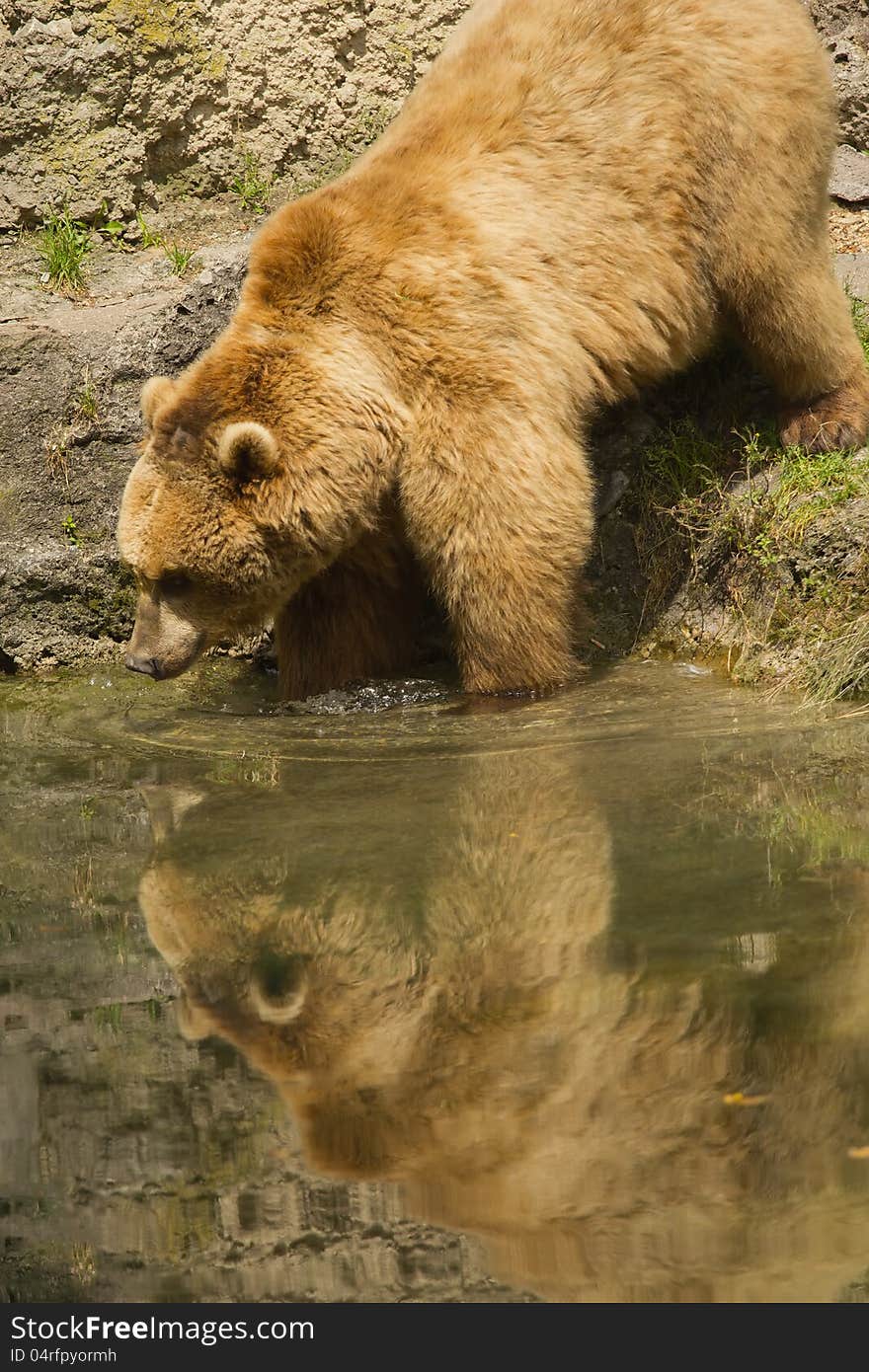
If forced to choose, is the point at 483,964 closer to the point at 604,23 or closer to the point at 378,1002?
the point at 378,1002

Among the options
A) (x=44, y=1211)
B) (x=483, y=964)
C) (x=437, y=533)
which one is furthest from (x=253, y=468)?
(x=44, y=1211)

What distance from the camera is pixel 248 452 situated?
5.49 meters

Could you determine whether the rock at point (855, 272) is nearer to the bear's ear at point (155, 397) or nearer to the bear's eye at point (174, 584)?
the bear's ear at point (155, 397)

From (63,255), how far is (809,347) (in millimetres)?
3967

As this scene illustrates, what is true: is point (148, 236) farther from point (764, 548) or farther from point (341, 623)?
point (764, 548)

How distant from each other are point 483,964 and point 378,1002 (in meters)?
0.28

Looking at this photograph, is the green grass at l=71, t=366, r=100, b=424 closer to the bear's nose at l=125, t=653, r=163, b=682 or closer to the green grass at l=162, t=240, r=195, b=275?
the green grass at l=162, t=240, r=195, b=275

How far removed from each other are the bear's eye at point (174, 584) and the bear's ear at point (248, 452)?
472mm

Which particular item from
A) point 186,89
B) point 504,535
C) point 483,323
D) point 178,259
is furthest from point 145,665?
point 186,89

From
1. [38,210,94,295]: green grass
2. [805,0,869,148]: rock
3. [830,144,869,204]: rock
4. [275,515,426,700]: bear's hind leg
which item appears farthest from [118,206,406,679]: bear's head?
[805,0,869,148]: rock

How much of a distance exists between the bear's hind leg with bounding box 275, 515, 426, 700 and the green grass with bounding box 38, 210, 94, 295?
273cm

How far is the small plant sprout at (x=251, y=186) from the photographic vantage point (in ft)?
28.1

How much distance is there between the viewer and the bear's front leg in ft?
18.5

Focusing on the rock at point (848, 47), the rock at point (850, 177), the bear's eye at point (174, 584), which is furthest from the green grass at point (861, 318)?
the bear's eye at point (174, 584)
